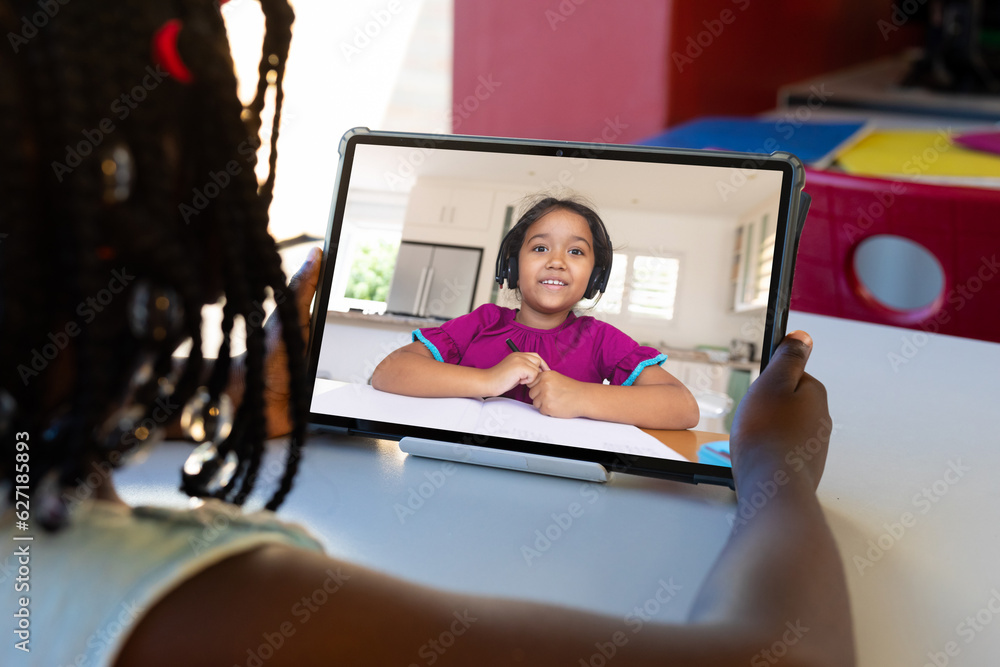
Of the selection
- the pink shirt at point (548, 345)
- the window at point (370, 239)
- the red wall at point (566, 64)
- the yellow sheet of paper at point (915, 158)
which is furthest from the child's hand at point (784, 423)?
the red wall at point (566, 64)

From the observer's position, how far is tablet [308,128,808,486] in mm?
620

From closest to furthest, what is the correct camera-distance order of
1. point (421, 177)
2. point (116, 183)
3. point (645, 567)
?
point (116, 183) < point (645, 567) < point (421, 177)

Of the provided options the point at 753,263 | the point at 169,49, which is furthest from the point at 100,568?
the point at 753,263

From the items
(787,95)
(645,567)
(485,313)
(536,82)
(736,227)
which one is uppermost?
(787,95)

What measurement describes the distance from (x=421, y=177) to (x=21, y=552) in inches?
18.4

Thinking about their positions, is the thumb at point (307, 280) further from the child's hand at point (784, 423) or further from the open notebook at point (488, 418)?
the child's hand at point (784, 423)

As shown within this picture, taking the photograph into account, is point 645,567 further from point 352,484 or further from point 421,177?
point 421,177

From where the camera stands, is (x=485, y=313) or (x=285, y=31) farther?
(x=485, y=313)

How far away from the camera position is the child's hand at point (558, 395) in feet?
2.06

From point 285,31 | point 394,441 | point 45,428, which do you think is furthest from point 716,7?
point 45,428

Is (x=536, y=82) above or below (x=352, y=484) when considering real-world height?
above

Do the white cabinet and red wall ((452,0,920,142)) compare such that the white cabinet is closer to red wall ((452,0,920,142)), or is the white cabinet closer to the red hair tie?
the red hair tie

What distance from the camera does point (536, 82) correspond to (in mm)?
1987

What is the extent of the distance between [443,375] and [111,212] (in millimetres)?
390
